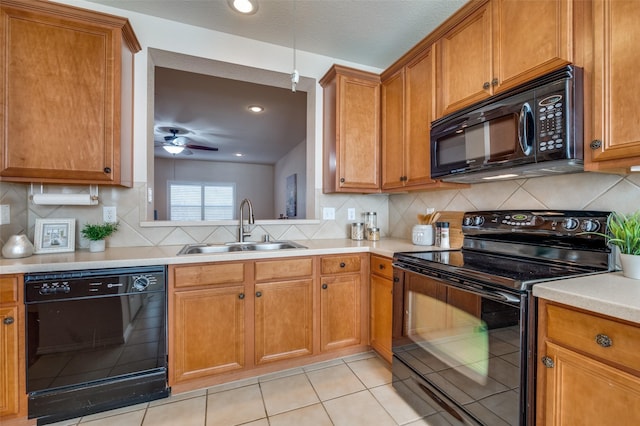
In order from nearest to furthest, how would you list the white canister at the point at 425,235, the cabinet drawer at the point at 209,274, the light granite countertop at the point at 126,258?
1. the light granite countertop at the point at 126,258
2. the cabinet drawer at the point at 209,274
3. the white canister at the point at 425,235

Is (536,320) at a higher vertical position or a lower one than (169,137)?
lower

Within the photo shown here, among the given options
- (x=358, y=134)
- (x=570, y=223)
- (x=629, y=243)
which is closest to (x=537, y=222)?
(x=570, y=223)

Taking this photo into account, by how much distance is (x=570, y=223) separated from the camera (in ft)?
4.50

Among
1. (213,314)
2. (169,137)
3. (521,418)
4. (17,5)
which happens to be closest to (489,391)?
(521,418)

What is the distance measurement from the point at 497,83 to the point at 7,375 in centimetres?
291

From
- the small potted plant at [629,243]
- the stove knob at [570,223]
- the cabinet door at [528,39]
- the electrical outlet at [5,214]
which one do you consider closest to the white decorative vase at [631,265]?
the small potted plant at [629,243]

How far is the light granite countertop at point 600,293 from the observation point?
0.81m

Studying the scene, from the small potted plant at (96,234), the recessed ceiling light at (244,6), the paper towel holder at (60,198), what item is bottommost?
the small potted plant at (96,234)

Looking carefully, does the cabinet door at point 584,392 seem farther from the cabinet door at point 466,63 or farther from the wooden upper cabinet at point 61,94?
the wooden upper cabinet at point 61,94

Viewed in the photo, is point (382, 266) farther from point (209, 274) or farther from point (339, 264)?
point (209, 274)

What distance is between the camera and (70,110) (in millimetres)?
1697

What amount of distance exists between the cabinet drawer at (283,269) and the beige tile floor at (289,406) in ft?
2.26

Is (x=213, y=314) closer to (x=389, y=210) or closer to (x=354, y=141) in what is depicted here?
(x=354, y=141)

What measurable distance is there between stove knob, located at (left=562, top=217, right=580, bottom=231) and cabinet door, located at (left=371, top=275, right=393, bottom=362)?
0.97m
